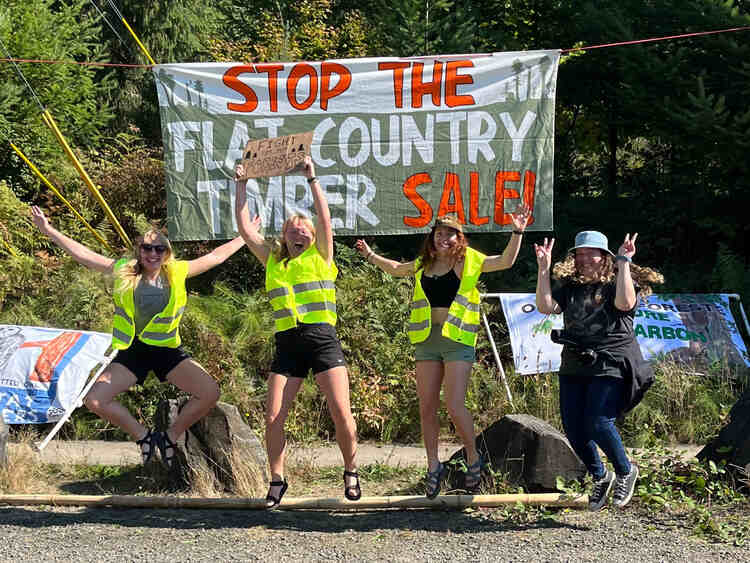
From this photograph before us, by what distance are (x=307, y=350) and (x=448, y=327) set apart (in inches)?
36.5

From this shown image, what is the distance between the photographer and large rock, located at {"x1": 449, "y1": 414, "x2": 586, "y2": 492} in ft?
20.8

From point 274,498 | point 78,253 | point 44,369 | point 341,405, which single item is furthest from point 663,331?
point 44,369

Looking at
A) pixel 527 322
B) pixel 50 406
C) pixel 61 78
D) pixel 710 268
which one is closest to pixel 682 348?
pixel 527 322

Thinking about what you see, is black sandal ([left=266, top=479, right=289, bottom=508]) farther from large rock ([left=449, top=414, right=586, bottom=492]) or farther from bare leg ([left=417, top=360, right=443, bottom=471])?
large rock ([left=449, top=414, right=586, bottom=492])

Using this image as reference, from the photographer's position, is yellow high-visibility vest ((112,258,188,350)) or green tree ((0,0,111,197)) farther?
green tree ((0,0,111,197))

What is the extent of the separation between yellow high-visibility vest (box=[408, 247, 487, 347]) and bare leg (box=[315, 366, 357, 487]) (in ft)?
1.87

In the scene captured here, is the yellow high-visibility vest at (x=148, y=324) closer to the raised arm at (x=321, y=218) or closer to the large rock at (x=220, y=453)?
the large rock at (x=220, y=453)

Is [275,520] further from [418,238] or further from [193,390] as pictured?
[418,238]

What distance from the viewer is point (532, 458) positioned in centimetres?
638

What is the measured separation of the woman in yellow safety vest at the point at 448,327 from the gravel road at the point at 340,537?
0.51 m

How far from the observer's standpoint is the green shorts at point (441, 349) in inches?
238

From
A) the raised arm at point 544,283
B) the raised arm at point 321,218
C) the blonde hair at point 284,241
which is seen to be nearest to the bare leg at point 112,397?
the blonde hair at point 284,241

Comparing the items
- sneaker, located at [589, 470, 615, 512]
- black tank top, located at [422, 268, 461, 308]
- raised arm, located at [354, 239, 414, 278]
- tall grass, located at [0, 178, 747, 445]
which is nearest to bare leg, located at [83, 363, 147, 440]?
raised arm, located at [354, 239, 414, 278]

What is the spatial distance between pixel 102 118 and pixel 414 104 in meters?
6.83
